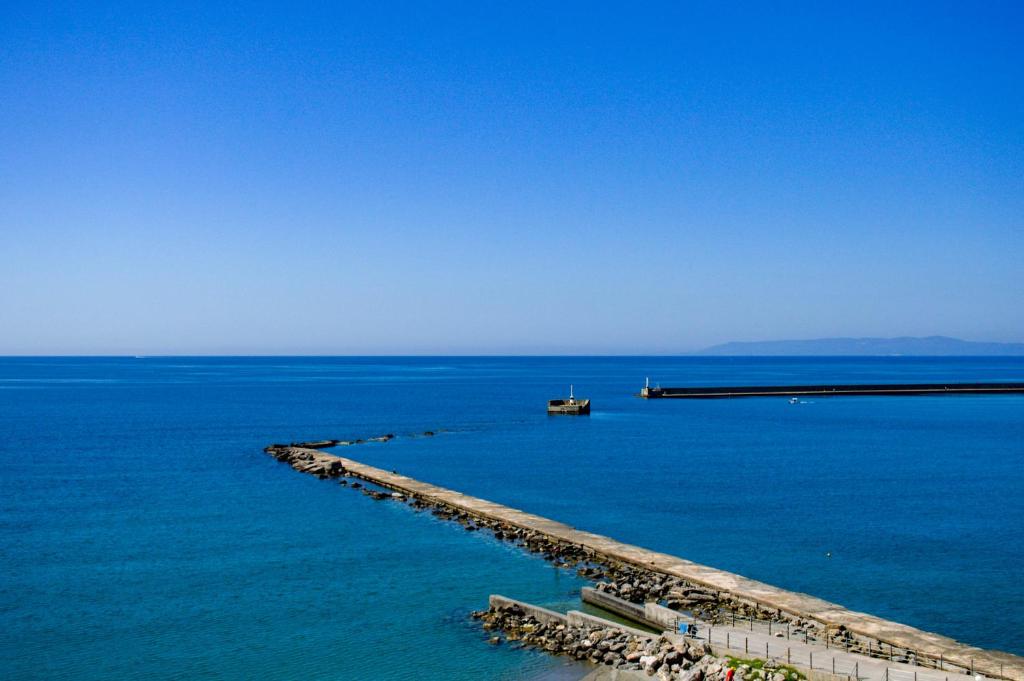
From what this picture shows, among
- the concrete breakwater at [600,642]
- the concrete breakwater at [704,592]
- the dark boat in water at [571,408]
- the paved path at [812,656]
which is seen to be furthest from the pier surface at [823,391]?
the paved path at [812,656]

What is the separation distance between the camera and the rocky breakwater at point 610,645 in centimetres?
2367

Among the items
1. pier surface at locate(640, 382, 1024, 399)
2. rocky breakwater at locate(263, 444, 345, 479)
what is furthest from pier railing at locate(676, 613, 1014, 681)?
pier surface at locate(640, 382, 1024, 399)

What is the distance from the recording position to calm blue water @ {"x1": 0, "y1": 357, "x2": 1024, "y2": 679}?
1107 inches

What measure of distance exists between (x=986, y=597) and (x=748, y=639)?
12.9 metres

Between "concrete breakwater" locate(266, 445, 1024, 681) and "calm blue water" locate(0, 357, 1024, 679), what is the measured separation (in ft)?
6.02

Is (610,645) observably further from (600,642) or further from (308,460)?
(308,460)

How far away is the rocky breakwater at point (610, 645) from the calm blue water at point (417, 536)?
1.06m

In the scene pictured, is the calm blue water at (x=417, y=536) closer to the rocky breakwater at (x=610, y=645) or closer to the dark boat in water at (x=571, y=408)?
the rocky breakwater at (x=610, y=645)

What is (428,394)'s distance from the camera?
556 feet

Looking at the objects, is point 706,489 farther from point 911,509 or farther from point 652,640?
point 652,640

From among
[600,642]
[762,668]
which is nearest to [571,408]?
[600,642]

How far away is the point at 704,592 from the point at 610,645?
648 centimetres

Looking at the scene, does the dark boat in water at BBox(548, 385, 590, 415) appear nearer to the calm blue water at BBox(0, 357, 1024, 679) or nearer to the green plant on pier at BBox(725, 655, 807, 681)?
the calm blue water at BBox(0, 357, 1024, 679)

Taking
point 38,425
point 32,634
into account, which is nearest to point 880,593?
point 32,634
